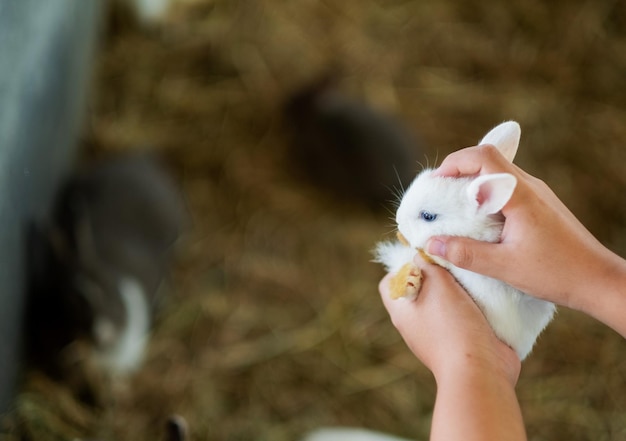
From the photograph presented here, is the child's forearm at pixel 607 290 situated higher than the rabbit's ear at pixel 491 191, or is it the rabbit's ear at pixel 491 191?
the rabbit's ear at pixel 491 191

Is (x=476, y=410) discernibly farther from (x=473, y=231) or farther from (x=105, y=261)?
(x=105, y=261)

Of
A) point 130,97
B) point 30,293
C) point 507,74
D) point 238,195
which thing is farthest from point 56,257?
point 507,74

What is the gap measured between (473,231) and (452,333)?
114 mm

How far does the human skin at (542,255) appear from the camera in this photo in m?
0.77

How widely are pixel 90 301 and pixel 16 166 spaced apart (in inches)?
14.3

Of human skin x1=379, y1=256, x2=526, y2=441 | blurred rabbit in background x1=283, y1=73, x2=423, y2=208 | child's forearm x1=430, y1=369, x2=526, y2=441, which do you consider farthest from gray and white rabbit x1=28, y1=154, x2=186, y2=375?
child's forearm x1=430, y1=369, x2=526, y2=441

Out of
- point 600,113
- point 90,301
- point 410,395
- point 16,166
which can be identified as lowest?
point 410,395

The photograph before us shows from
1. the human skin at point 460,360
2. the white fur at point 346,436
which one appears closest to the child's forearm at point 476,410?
the human skin at point 460,360

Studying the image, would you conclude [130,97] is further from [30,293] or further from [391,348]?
[391,348]

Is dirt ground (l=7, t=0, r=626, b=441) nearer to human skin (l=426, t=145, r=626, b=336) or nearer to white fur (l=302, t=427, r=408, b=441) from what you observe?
white fur (l=302, t=427, r=408, b=441)

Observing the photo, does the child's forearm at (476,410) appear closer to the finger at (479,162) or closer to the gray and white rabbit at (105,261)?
the finger at (479,162)

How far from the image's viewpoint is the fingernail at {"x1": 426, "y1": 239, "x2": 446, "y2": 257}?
0.81 m

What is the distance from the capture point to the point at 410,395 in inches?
66.8

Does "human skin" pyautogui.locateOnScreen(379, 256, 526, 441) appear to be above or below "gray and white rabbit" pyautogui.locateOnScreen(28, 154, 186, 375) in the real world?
above
